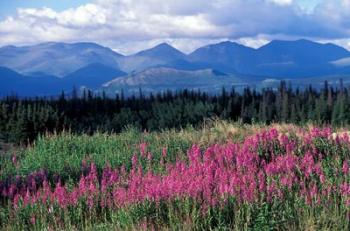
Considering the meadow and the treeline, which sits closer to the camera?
the meadow

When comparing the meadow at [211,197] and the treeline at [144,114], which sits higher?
the meadow at [211,197]

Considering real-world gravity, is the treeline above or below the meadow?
below

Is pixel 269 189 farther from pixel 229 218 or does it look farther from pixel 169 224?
pixel 169 224

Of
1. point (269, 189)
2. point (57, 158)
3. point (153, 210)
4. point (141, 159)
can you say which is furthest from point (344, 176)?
point (57, 158)

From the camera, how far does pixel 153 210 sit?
790cm

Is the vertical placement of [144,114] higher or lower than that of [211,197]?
lower

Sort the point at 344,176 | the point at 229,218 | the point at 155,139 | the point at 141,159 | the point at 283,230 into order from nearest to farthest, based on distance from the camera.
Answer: the point at 283,230
the point at 229,218
the point at 344,176
the point at 141,159
the point at 155,139

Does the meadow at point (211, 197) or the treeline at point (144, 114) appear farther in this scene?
the treeline at point (144, 114)

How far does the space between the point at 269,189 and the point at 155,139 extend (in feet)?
31.0

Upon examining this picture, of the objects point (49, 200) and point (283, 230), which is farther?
point (49, 200)

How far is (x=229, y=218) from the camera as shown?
25.2 feet

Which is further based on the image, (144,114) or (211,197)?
(144,114)

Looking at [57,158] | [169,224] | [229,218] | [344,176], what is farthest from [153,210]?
[57,158]

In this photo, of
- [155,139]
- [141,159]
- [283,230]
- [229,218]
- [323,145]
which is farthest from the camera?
[155,139]
